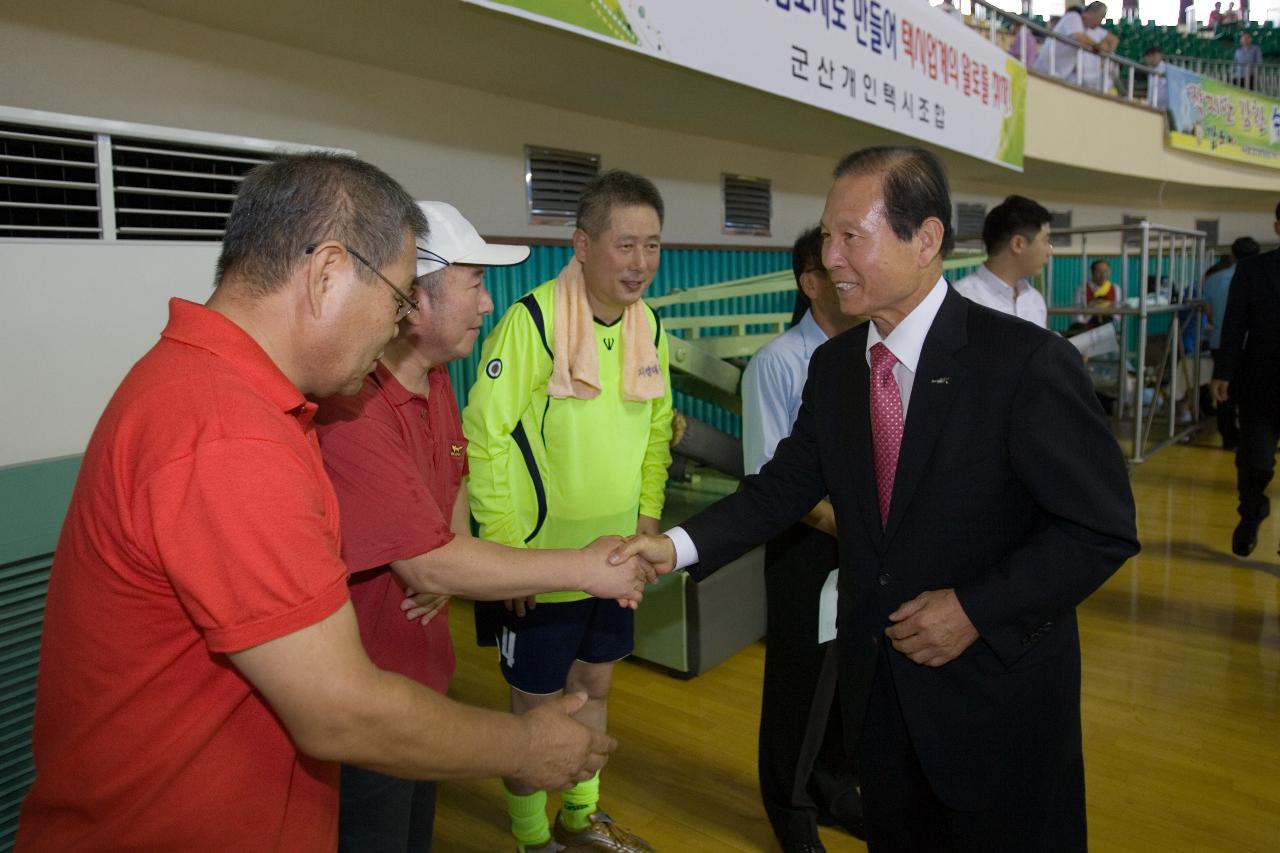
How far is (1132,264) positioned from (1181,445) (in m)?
6.03

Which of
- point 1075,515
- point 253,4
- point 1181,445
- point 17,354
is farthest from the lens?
point 1181,445

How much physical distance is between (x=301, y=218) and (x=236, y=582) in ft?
1.38

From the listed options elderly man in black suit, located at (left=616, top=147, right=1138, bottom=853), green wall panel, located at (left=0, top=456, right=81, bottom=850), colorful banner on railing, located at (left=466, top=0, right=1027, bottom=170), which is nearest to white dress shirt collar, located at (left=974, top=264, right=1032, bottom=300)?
colorful banner on railing, located at (left=466, top=0, right=1027, bottom=170)

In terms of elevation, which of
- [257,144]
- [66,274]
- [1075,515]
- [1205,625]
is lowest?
[1205,625]

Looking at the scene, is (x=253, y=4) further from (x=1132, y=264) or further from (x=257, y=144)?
(x=1132, y=264)

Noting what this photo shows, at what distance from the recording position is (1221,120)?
11508mm

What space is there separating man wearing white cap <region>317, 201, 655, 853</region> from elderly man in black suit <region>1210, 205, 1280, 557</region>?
14.0ft

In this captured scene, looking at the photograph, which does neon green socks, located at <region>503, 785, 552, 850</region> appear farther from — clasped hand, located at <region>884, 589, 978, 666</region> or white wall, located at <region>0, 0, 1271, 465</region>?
white wall, located at <region>0, 0, 1271, 465</region>

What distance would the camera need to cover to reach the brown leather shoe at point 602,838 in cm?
228

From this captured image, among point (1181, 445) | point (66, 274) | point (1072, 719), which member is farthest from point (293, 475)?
point (1181, 445)

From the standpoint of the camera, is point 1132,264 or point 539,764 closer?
point 539,764

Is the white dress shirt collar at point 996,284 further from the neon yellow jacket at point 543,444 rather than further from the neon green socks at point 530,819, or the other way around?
the neon green socks at point 530,819

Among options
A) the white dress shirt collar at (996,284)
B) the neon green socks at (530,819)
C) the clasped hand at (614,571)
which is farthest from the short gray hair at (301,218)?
the white dress shirt collar at (996,284)

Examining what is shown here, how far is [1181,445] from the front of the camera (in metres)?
7.59
